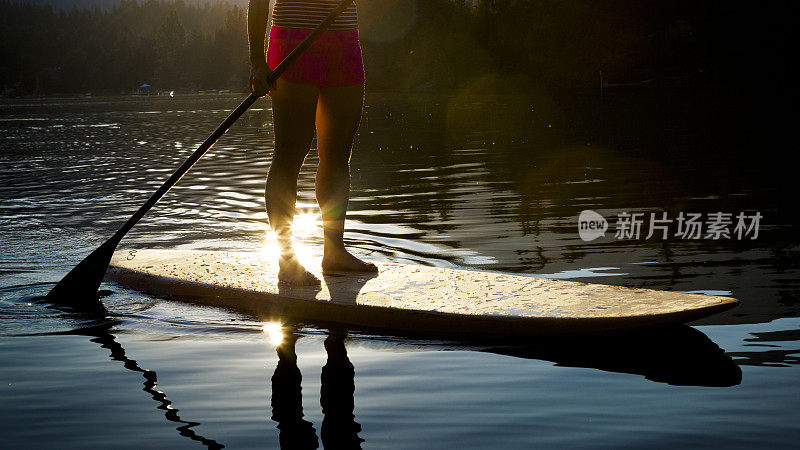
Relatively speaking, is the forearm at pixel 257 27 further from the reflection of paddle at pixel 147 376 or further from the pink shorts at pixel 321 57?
the reflection of paddle at pixel 147 376

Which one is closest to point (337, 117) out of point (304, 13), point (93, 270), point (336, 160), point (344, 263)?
point (336, 160)

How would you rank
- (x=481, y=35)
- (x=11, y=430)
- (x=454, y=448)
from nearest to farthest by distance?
(x=454, y=448)
(x=11, y=430)
(x=481, y=35)

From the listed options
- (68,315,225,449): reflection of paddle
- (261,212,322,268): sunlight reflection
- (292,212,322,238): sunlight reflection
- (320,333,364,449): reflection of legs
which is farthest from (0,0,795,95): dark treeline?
(320,333,364,449): reflection of legs

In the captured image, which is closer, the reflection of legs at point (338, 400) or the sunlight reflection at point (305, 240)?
the reflection of legs at point (338, 400)

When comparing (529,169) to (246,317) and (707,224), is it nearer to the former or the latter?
(707,224)

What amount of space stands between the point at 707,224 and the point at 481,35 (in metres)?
87.2

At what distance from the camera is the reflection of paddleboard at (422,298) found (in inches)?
161

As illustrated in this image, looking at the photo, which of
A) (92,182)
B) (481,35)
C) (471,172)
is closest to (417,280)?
(471,172)

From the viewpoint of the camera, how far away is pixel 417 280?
5055 mm

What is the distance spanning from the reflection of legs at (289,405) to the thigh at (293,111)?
122 cm

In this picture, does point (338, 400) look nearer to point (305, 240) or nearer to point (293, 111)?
point (293, 111)

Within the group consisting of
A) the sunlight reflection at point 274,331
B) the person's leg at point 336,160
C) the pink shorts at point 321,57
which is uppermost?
the pink shorts at point 321,57

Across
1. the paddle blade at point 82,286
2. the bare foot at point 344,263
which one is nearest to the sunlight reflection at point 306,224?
the bare foot at point 344,263

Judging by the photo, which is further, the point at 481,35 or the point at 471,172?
the point at 481,35
